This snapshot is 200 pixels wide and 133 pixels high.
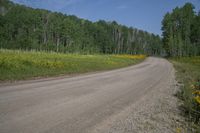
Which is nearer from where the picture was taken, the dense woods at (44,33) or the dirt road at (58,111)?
the dirt road at (58,111)

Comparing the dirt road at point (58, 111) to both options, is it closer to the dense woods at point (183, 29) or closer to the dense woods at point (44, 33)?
the dense woods at point (44, 33)

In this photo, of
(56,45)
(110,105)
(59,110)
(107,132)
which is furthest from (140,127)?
(56,45)

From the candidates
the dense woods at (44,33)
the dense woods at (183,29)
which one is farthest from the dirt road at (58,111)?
the dense woods at (183,29)

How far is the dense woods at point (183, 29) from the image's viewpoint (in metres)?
69.8

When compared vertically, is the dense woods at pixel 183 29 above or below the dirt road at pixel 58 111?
above

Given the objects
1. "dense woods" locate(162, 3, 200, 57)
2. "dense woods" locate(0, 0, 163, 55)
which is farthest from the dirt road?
"dense woods" locate(162, 3, 200, 57)

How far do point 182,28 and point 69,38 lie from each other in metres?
45.6

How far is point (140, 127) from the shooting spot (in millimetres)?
5465

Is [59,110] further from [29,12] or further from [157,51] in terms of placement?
[157,51]

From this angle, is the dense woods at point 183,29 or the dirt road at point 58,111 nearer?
the dirt road at point 58,111

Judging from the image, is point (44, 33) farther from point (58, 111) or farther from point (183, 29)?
point (58, 111)

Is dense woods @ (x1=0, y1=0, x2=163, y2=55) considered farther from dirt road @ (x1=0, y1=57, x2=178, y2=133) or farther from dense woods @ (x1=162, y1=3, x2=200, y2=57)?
dirt road @ (x1=0, y1=57, x2=178, y2=133)

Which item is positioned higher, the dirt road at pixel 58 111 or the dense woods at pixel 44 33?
the dense woods at pixel 44 33

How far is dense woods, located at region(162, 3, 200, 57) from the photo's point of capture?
69794 mm
